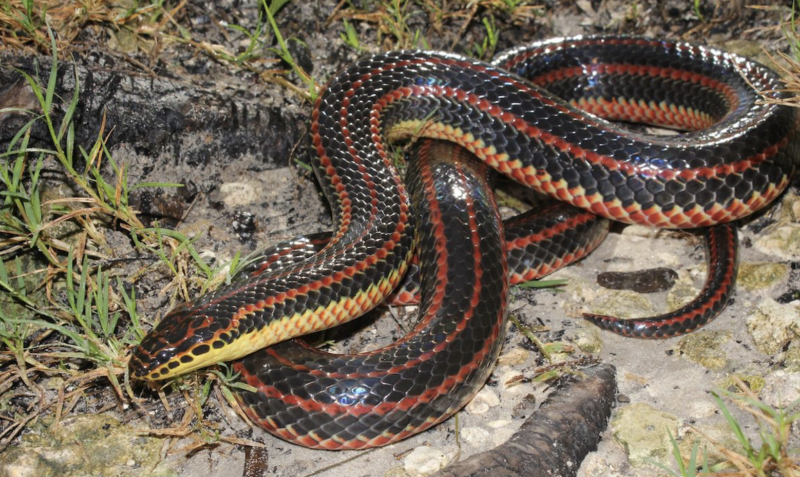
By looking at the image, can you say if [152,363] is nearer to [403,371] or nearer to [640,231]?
[403,371]

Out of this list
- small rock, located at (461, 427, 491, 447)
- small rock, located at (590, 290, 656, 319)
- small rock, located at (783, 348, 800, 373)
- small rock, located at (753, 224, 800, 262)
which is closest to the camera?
small rock, located at (461, 427, 491, 447)

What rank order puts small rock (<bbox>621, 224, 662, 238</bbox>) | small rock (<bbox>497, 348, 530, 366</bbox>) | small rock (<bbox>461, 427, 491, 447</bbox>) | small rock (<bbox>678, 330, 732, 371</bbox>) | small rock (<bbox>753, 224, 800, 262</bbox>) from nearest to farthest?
small rock (<bbox>461, 427, 491, 447</bbox>)
small rock (<bbox>678, 330, 732, 371</bbox>)
small rock (<bbox>497, 348, 530, 366</bbox>)
small rock (<bbox>753, 224, 800, 262</bbox>)
small rock (<bbox>621, 224, 662, 238</bbox>)

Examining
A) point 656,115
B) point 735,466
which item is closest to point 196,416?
point 735,466

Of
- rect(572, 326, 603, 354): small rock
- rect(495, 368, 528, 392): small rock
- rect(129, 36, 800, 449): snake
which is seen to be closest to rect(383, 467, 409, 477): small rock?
rect(129, 36, 800, 449): snake

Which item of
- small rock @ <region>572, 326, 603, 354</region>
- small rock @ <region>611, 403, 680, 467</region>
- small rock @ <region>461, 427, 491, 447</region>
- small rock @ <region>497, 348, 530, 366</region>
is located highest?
small rock @ <region>572, 326, 603, 354</region>

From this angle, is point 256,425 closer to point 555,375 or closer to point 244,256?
point 244,256

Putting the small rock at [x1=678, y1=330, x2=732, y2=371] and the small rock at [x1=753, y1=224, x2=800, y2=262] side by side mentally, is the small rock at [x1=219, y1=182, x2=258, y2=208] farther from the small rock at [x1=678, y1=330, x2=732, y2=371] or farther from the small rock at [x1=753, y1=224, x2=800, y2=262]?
the small rock at [x1=753, y1=224, x2=800, y2=262]

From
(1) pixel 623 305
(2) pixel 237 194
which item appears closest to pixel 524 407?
(1) pixel 623 305
